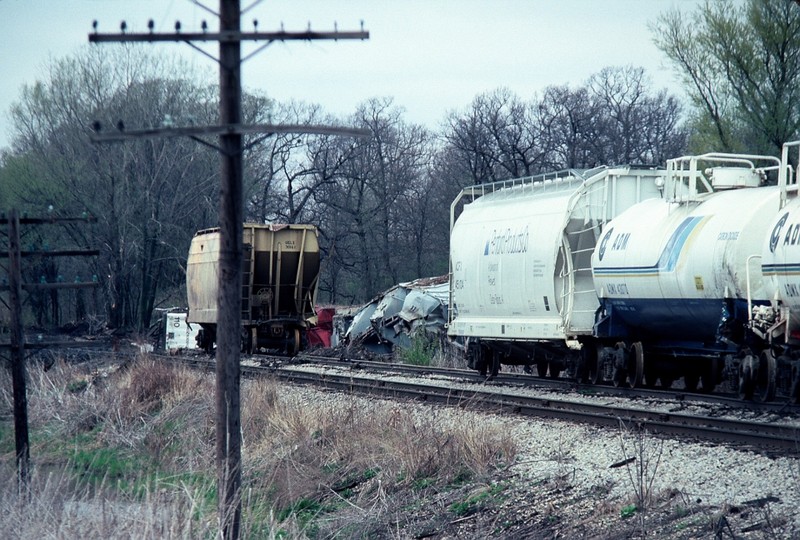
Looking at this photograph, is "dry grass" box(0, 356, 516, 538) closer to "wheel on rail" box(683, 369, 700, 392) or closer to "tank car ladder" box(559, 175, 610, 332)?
"tank car ladder" box(559, 175, 610, 332)

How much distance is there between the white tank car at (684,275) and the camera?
47.1 feet

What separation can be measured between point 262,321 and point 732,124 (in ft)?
52.6

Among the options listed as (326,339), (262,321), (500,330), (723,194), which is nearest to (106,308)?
(326,339)

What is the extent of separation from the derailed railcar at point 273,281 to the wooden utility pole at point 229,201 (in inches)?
828

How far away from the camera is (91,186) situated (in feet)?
124

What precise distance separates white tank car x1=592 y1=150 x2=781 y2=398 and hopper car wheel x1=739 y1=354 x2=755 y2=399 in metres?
0.32

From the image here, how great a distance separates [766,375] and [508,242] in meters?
7.41

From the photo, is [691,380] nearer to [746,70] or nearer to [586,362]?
[586,362]

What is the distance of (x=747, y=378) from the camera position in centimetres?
1439

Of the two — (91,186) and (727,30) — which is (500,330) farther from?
(91,186)

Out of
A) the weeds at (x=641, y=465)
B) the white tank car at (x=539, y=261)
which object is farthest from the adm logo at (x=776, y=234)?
the white tank car at (x=539, y=261)

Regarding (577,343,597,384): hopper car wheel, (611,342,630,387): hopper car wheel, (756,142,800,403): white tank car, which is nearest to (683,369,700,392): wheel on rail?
(611,342,630,387): hopper car wheel

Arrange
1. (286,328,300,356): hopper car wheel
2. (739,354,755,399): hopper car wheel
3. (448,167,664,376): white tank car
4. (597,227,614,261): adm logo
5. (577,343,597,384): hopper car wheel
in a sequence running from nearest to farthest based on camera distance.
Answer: (739,354,755,399): hopper car wheel → (597,227,614,261): adm logo → (448,167,664,376): white tank car → (577,343,597,384): hopper car wheel → (286,328,300,356): hopper car wheel

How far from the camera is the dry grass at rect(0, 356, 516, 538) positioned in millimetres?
8734
